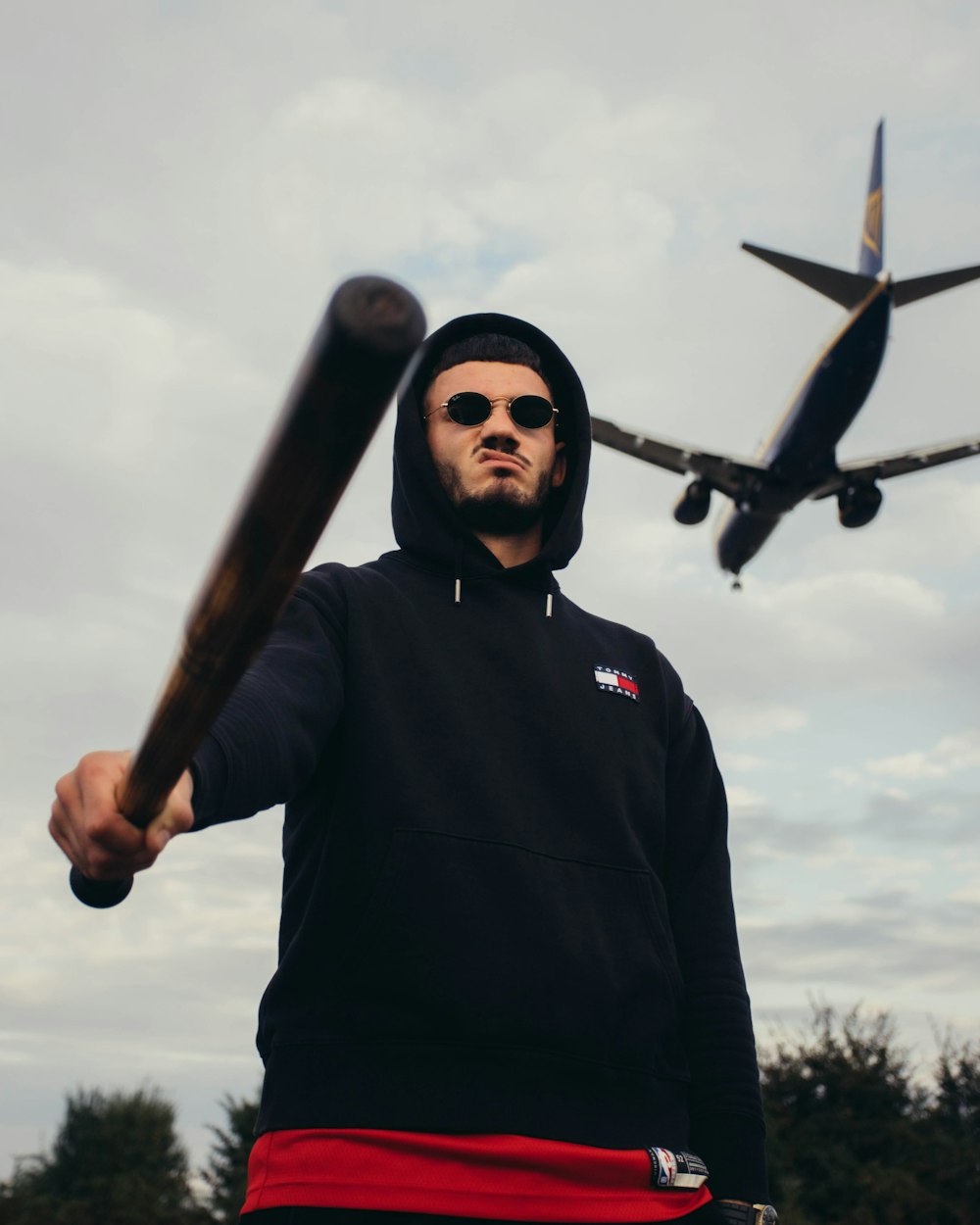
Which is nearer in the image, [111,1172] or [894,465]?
[894,465]

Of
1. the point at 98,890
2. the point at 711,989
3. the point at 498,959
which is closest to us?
the point at 98,890

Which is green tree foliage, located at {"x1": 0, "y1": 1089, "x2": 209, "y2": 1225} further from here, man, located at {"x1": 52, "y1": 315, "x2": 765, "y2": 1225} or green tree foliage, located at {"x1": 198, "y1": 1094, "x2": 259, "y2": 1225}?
man, located at {"x1": 52, "y1": 315, "x2": 765, "y2": 1225}

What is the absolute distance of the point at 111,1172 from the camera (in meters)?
42.1

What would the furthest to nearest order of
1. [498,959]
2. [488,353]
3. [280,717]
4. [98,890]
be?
[488,353] → [498,959] → [280,717] → [98,890]

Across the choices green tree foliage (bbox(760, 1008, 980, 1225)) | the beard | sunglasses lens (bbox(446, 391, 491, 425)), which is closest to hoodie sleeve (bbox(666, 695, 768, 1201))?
the beard

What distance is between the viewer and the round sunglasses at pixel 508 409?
143 inches

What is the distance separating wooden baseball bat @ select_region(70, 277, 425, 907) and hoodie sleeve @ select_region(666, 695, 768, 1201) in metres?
2.22

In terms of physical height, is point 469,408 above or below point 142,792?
above

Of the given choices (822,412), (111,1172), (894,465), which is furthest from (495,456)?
(111,1172)

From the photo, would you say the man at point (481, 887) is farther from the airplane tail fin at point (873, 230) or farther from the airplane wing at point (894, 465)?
the airplane tail fin at point (873, 230)

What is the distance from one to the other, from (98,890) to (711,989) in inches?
80.3

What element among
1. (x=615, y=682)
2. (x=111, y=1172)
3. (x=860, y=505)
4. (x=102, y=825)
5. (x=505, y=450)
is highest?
(x=860, y=505)

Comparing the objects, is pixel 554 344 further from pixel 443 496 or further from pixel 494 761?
pixel 494 761

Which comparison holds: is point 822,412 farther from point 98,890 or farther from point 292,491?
point 292,491
